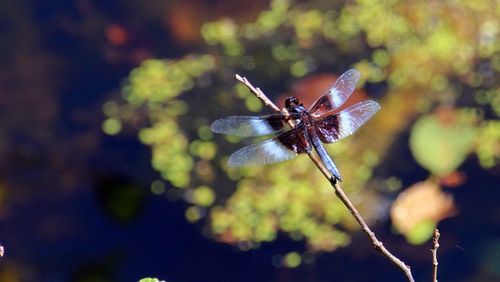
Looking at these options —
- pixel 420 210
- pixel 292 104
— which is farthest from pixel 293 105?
pixel 420 210

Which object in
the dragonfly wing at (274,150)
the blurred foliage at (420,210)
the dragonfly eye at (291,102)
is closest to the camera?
the dragonfly eye at (291,102)

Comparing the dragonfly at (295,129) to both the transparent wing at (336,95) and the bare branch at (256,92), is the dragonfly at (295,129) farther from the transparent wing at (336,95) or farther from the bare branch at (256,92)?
the bare branch at (256,92)

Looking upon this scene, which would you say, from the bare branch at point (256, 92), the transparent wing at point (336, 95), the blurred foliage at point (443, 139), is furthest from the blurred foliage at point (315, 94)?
the bare branch at point (256, 92)

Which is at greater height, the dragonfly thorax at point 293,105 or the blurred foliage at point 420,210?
the blurred foliage at point 420,210

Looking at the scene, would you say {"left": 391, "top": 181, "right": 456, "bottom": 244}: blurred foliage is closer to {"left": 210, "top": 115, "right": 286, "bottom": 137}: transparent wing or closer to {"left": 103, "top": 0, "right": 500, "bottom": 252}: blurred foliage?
{"left": 103, "top": 0, "right": 500, "bottom": 252}: blurred foliage

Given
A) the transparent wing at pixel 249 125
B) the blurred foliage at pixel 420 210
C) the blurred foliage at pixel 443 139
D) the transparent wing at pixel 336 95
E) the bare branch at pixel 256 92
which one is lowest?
the bare branch at pixel 256 92

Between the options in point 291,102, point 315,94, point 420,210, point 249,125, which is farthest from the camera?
point 315,94

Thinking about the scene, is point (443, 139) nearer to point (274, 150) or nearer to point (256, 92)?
point (274, 150)
